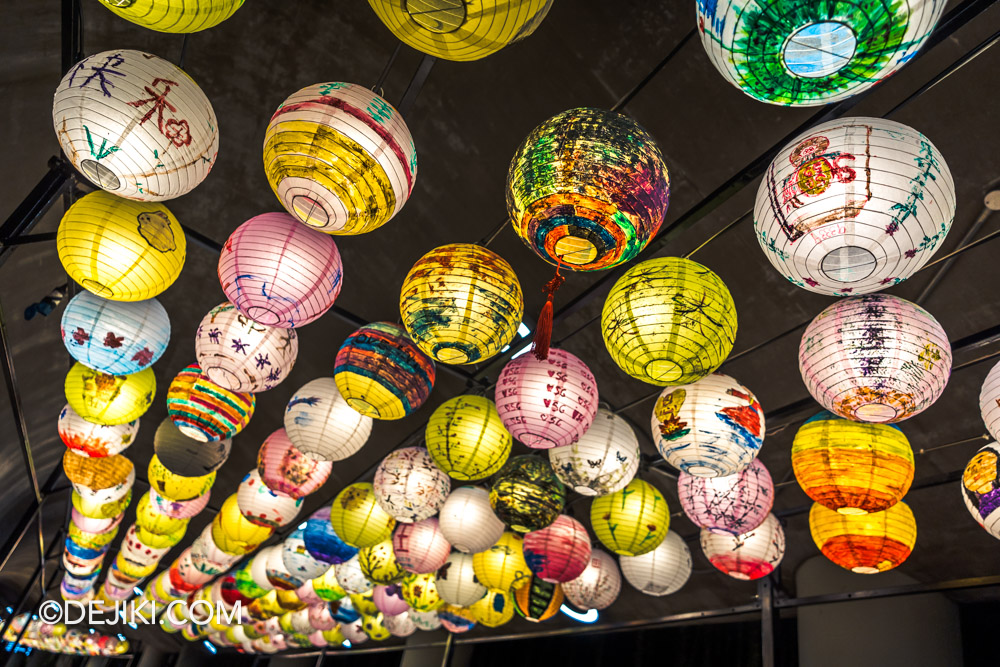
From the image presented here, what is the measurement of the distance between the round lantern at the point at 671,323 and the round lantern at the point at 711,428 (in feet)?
1.16

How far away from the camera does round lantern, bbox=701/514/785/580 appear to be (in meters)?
2.93

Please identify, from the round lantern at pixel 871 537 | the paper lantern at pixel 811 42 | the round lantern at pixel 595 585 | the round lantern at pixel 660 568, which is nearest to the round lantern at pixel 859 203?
the paper lantern at pixel 811 42

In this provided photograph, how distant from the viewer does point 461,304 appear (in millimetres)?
1838

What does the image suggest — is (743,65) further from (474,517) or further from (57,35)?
(57,35)

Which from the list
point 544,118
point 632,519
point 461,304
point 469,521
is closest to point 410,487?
point 469,521

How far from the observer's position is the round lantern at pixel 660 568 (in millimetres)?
3227

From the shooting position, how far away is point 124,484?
4289mm

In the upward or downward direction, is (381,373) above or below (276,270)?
below

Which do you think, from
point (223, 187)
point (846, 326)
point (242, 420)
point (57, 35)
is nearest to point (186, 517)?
point (242, 420)

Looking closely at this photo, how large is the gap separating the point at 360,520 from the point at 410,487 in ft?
1.79

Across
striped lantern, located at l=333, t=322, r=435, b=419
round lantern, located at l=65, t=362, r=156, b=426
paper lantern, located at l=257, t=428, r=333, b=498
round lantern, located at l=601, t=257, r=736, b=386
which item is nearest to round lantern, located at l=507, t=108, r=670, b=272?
round lantern, located at l=601, t=257, r=736, b=386

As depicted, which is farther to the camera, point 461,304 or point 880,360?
point 461,304

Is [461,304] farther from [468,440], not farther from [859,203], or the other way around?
[859,203]

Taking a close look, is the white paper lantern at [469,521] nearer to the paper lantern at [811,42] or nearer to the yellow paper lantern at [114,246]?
the yellow paper lantern at [114,246]
